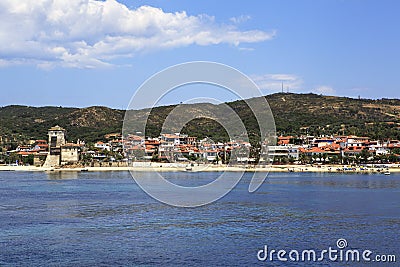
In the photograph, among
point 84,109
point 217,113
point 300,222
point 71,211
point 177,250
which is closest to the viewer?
point 177,250

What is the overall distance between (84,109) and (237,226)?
92881mm

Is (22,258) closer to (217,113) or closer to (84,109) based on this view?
(217,113)

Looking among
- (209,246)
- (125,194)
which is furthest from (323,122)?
(209,246)

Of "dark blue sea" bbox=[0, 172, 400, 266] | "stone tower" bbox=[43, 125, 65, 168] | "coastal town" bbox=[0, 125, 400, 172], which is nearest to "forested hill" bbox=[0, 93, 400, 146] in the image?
"coastal town" bbox=[0, 125, 400, 172]

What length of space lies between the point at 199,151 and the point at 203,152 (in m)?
0.77

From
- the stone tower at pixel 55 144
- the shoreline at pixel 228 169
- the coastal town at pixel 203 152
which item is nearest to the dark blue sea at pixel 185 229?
the shoreline at pixel 228 169

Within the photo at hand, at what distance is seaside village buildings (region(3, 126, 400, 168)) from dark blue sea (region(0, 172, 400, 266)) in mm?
36024

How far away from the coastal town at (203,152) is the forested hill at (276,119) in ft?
24.0

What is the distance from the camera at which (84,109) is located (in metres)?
109

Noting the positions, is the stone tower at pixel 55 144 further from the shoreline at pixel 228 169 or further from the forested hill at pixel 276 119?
the forested hill at pixel 276 119

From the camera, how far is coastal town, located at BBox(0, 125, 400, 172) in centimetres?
6656

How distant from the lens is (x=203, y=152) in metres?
72.5

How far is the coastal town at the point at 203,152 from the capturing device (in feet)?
218

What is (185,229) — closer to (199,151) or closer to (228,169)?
(228,169)
